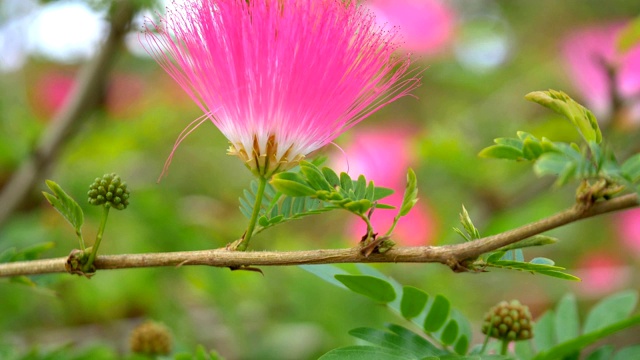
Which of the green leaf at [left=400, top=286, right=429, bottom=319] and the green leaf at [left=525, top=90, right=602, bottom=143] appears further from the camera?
the green leaf at [left=400, top=286, right=429, bottom=319]

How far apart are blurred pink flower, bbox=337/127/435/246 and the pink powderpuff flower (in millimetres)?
1452

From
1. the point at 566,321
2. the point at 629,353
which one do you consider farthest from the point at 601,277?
the point at 629,353

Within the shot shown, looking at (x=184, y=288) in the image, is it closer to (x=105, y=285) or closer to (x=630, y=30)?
(x=105, y=285)

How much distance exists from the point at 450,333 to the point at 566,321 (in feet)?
0.79

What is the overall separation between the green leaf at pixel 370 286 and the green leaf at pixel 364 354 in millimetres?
77

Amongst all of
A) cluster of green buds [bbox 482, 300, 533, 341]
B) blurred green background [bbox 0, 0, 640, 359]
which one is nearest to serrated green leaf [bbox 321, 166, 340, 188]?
cluster of green buds [bbox 482, 300, 533, 341]

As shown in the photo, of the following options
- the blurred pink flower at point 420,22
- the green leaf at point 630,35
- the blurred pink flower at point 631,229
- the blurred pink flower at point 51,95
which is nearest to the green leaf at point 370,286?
the green leaf at point 630,35

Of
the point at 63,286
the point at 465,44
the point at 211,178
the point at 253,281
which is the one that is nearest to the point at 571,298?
the point at 253,281

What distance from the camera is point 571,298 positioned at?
1.08 m

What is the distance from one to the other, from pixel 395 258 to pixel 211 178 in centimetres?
306

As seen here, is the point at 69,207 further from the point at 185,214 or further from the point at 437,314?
the point at 185,214

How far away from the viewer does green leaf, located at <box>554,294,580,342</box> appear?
1.02 metres

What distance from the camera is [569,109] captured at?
713mm

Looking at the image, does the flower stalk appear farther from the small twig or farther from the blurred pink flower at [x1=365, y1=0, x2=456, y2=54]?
the blurred pink flower at [x1=365, y1=0, x2=456, y2=54]
